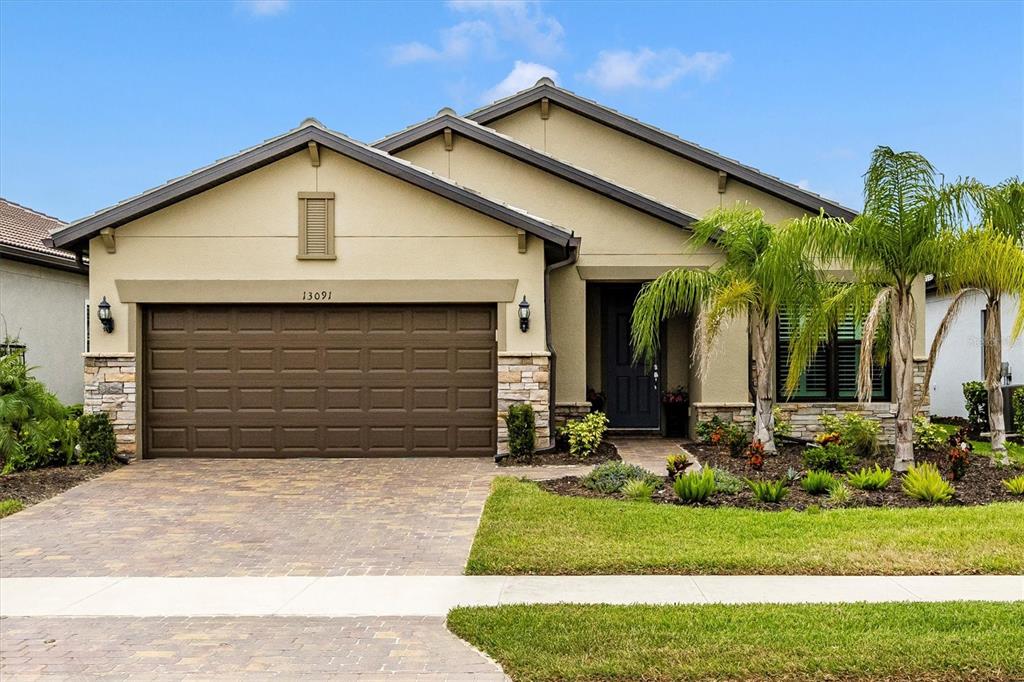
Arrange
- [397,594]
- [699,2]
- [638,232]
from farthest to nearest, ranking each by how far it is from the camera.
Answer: [699,2] → [638,232] → [397,594]

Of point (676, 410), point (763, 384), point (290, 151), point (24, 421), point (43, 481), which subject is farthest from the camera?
point (676, 410)

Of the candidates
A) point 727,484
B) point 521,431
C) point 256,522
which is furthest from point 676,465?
point 256,522

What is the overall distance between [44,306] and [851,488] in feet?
55.2

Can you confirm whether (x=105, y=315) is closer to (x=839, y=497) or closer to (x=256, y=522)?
(x=256, y=522)

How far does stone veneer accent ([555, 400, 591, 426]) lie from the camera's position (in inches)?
612

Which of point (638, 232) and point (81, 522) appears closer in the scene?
point (81, 522)

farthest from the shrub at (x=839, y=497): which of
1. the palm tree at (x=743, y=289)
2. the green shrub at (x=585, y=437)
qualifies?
the green shrub at (x=585, y=437)

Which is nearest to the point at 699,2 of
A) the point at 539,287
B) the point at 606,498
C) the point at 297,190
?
the point at 539,287

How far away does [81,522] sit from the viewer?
381 inches

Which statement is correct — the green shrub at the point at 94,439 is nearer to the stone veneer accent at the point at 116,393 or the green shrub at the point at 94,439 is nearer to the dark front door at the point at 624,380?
the stone veneer accent at the point at 116,393

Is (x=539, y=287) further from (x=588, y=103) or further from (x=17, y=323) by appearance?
(x=17, y=323)

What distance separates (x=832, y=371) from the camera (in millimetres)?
15898

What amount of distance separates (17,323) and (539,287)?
11.5 metres

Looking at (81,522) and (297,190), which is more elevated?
(297,190)
